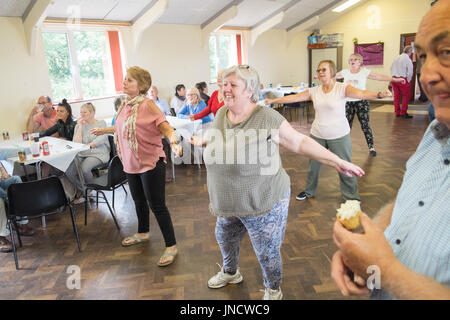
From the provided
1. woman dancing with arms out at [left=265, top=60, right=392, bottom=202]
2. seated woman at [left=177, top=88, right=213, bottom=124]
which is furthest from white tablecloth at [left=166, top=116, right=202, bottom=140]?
woman dancing with arms out at [left=265, top=60, right=392, bottom=202]

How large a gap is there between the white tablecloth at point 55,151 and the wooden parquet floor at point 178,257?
71cm

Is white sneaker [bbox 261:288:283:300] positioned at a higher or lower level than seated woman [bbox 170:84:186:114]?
lower

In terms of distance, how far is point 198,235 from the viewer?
11.4ft

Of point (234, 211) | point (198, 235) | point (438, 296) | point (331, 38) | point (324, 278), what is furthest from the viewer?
point (331, 38)

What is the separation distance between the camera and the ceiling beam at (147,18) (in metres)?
6.78

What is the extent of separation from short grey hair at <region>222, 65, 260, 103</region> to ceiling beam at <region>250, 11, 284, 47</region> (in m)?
8.76

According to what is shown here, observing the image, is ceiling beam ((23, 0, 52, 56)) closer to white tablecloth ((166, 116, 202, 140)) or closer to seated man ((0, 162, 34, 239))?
white tablecloth ((166, 116, 202, 140))

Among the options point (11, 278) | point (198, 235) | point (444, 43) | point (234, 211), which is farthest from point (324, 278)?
point (11, 278)

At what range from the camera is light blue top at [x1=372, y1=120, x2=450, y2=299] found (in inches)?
29.0

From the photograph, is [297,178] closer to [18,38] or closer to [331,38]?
[18,38]

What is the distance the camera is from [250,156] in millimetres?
1933

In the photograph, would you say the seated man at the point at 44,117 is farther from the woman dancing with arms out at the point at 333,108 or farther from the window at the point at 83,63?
the woman dancing with arms out at the point at 333,108

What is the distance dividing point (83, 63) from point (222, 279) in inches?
243
